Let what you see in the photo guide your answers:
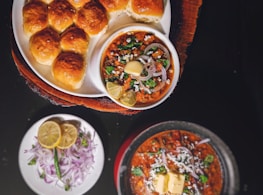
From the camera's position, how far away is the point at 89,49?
2055 mm

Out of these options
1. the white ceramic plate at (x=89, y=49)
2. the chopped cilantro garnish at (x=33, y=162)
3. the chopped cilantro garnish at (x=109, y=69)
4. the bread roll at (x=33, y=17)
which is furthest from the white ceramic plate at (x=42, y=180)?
the bread roll at (x=33, y=17)

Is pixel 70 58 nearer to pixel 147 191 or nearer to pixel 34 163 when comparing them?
pixel 34 163

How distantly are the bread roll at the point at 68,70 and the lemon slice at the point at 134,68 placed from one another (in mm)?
198

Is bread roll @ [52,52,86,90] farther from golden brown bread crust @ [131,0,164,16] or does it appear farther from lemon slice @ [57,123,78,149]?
golden brown bread crust @ [131,0,164,16]

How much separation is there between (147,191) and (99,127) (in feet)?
1.11

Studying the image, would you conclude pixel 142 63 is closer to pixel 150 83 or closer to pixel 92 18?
pixel 150 83

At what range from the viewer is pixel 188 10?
6.96 feet

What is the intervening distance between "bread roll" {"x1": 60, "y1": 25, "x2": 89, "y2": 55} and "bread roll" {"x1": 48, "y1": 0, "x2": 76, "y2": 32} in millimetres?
36

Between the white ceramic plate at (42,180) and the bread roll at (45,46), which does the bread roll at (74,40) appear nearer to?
the bread roll at (45,46)

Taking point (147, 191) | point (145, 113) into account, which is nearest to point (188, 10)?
point (145, 113)

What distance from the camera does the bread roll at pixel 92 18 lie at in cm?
201

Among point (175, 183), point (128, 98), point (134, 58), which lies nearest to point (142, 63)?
point (134, 58)

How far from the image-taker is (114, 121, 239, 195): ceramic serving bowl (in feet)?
6.36

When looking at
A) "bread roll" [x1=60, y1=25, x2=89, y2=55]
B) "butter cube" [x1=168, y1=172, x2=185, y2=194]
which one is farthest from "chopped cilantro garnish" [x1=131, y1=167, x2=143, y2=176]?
"bread roll" [x1=60, y1=25, x2=89, y2=55]
